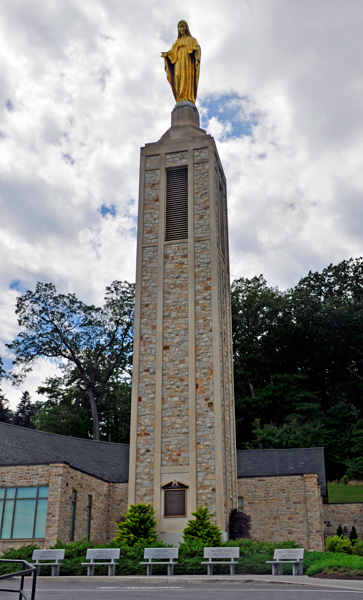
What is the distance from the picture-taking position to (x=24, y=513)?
75.3 ft

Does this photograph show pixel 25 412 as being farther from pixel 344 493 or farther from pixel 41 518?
pixel 41 518

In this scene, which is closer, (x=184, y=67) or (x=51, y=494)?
Result: (x=51, y=494)

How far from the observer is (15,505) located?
914 inches

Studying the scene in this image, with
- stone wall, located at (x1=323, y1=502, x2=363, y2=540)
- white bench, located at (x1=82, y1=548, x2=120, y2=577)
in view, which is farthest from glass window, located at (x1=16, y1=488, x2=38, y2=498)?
stone wall, located at (x1=323, y1=502, x2=363, y2=540)

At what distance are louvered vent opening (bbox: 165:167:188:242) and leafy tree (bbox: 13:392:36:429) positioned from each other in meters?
48.5

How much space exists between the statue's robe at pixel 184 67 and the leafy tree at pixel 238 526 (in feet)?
67.3

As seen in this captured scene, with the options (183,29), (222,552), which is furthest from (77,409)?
(222,552)

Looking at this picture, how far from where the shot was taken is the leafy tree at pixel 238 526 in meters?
22.5

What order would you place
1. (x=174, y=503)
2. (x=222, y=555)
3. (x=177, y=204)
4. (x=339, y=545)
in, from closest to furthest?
(x=222, y=555), (x=174, y=503), (x=339, y=545), (x=177, y=204)

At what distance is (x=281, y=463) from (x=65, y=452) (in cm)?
1088

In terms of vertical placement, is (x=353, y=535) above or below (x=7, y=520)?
below

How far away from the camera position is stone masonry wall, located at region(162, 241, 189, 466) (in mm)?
23703

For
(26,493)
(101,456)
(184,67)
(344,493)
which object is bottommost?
(26,493)

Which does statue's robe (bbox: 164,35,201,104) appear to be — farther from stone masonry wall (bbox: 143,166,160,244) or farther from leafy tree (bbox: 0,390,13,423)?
leafy tree (bbox: 0,390,13,423)
